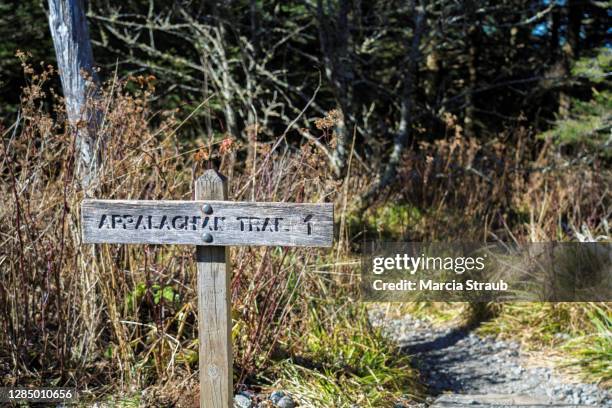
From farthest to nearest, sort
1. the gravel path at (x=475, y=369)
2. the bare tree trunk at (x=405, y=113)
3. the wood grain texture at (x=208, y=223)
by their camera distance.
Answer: the bare tree trunk at (x=405, y=113) < the gravel path at (x=475, y=369) < the wood grain texture at (x=208, y=223)

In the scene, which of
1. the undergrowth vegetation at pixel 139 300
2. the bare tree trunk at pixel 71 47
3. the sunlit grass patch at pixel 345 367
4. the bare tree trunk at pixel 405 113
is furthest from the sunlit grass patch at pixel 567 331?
the bare tree trunk at pixel 71 47

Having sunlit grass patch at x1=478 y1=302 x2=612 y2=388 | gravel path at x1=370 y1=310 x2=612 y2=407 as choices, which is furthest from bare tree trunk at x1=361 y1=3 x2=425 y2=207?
sunlit grass patch at x1=478 y1=302 x2=612 y2=388

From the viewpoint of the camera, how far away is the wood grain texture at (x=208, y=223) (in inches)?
93.0

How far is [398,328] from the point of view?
489cm

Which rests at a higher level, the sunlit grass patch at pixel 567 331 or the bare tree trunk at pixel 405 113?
the bare tree trunk at pixel 405 113

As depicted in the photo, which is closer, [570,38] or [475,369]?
[475,369]

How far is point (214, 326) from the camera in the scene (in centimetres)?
254

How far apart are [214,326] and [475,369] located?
7.61 ft

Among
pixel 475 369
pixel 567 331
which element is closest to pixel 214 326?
pixel 475 369

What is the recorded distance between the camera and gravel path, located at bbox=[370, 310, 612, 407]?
3.77 meters

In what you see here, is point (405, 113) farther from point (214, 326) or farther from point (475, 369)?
point (214, 326)

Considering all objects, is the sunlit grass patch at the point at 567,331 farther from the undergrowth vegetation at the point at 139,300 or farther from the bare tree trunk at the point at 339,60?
the bare tree trunk at the point at 339,60

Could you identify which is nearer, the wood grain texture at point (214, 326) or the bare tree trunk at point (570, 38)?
the wood grain texture at point (214, 326)

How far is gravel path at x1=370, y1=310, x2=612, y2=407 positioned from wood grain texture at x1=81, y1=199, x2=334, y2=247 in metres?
1.72
